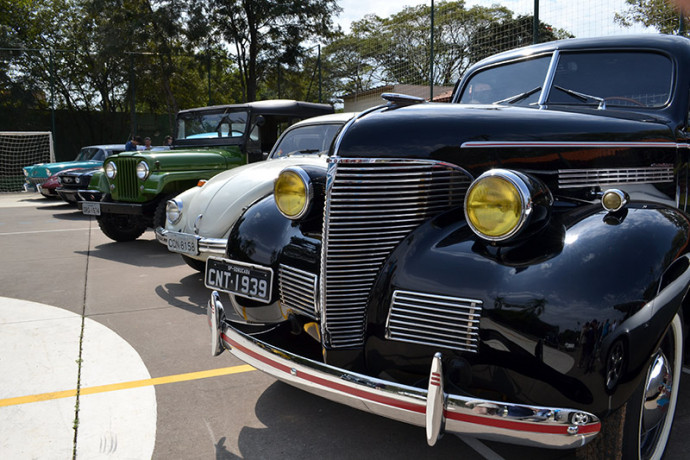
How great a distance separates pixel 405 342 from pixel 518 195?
2.06 ft

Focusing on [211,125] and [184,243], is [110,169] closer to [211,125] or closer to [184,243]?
[211,125]

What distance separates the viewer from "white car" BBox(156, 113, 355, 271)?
4.46m

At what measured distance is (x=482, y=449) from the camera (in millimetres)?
2311

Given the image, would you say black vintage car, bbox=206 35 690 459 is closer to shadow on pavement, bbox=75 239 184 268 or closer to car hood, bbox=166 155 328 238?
car hood, bbox=166 155 328 238

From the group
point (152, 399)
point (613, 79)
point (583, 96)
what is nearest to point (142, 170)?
point (152, 399)

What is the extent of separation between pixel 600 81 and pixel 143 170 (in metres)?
5.38

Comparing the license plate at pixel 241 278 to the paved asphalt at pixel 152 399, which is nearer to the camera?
the paved asphalt at pixel 152 399

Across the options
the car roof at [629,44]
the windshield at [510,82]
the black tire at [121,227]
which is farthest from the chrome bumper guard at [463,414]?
the black tire at [121,227]

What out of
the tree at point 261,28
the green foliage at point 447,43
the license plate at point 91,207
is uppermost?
the tree at point 261,28

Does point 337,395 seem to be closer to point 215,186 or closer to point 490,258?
point 490,258

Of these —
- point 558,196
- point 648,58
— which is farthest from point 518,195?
point 648,58

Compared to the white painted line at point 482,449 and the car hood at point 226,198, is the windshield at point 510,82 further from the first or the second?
the white painted line at point 482,449

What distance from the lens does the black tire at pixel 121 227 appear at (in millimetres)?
7398

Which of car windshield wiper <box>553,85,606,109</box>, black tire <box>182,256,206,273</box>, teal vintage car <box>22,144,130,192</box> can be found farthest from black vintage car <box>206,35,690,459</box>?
teal vintage car <box>22,144,130,192</box>
